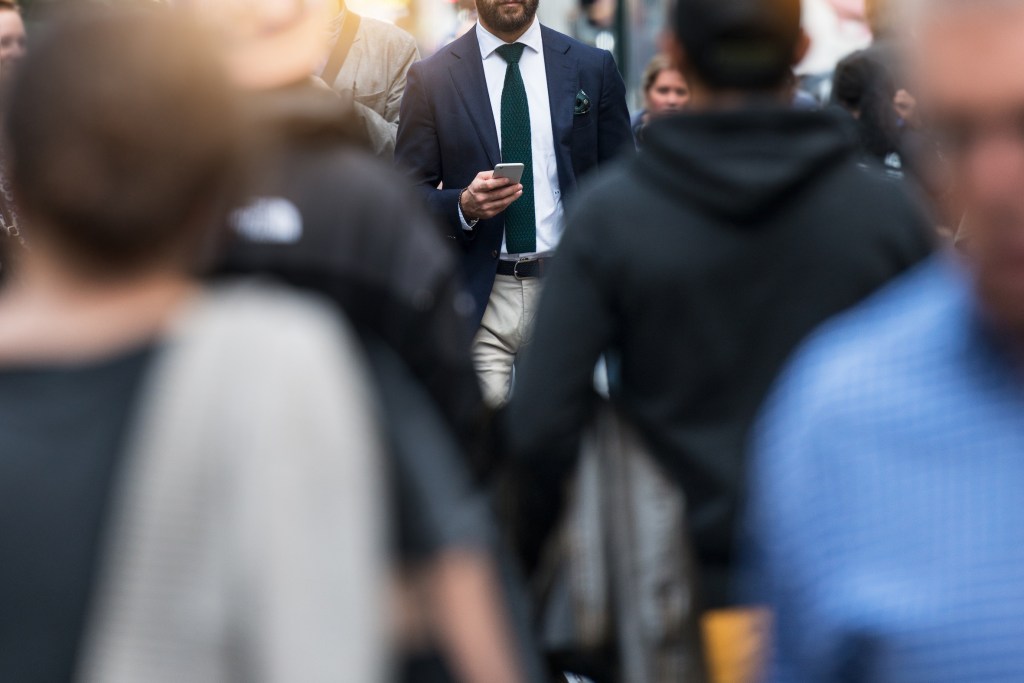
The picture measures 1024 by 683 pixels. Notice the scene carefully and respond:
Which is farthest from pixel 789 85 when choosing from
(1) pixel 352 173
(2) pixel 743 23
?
(1) pixel 352 173

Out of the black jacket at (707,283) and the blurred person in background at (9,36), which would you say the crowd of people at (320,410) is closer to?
the black jacket at (707,283)

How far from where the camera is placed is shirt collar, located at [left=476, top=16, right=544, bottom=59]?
6.00m

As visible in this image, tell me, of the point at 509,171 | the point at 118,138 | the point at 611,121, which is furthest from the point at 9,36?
the point at 118,138

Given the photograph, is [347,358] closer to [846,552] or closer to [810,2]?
[846,552]

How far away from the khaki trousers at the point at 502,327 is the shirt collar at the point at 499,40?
0.86 m

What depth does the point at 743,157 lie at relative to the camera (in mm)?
2996

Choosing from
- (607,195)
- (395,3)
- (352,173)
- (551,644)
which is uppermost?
(352,173)

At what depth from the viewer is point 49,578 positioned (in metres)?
1.62

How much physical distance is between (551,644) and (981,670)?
177 cm

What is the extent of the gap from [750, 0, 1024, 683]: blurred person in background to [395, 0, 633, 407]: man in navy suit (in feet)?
14.0

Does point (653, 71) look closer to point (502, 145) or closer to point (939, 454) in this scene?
point (502, 145)

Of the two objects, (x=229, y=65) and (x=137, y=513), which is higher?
(x=229, y=65)

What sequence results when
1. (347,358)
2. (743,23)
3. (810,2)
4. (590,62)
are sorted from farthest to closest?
(810,2)
(590,62)
(743,23)
(347,358)

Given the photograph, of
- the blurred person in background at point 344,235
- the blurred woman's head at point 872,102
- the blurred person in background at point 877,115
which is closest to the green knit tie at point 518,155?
the blurred person in background at point 877,115
